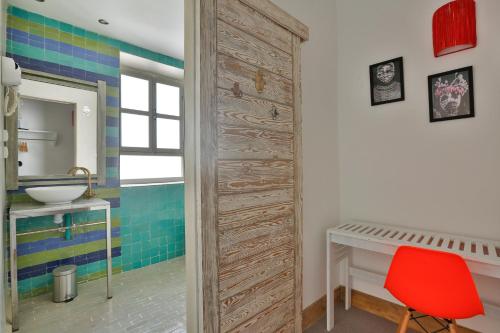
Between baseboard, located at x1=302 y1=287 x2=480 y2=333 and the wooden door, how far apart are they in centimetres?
19

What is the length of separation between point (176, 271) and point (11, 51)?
2854 mm

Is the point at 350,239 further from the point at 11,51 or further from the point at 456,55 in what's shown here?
the point at 11,51

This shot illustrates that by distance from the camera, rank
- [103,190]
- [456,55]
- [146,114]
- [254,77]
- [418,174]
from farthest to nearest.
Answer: [146,114], [103,190], [418,174], [456,55], [254,77]

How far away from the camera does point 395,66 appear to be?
209 centimetres

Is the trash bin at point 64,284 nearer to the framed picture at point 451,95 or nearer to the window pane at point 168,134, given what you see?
the window pane at point 168,134

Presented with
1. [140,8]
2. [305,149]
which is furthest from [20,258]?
[305,149]

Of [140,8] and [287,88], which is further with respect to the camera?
[140,8]

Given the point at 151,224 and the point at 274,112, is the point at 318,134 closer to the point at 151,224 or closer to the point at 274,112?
the point at 274,112

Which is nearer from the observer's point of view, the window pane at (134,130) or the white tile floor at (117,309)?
the white tile floor at (117,309)

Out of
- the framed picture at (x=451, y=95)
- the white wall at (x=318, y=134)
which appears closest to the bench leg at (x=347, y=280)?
the white wall at (x=318, y=134)

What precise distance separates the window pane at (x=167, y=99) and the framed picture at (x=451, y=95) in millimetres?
3240

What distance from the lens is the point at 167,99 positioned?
3814 millimetres

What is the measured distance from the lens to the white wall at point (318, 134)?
6.67 feet

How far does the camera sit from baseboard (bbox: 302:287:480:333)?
78.3 inches
